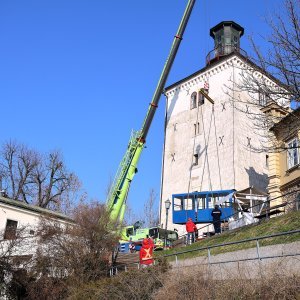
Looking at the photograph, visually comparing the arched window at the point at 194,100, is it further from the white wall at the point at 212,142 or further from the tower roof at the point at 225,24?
the tower roof at the point at 225,24

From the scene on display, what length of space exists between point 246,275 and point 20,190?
4007 cm

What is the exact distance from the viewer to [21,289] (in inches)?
795

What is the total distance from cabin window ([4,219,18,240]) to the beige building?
18.0 meters

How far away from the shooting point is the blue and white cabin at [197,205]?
32.8 m

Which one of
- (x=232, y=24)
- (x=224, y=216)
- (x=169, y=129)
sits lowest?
(x=224, y=216)

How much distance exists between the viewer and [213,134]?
44719 mm

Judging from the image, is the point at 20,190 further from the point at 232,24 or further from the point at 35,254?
the point at 232,24

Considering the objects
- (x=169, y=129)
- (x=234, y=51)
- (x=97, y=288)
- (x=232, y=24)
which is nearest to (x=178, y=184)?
(x=169, y=129)

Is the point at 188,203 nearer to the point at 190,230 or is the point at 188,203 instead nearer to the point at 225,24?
the point at 190,230

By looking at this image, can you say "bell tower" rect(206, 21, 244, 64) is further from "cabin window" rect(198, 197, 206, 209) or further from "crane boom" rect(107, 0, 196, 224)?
"cabin window" rect(198, 197, 206, 209)

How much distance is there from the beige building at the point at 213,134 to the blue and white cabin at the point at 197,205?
20.9ft

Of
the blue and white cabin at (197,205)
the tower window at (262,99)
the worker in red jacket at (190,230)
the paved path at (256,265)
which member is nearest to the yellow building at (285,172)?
the blue and white cabin at (197,205)

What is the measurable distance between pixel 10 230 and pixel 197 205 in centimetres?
1465

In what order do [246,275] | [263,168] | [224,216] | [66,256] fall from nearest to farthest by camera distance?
[246,275] → [66,256] → [224,216] → [263,168]
